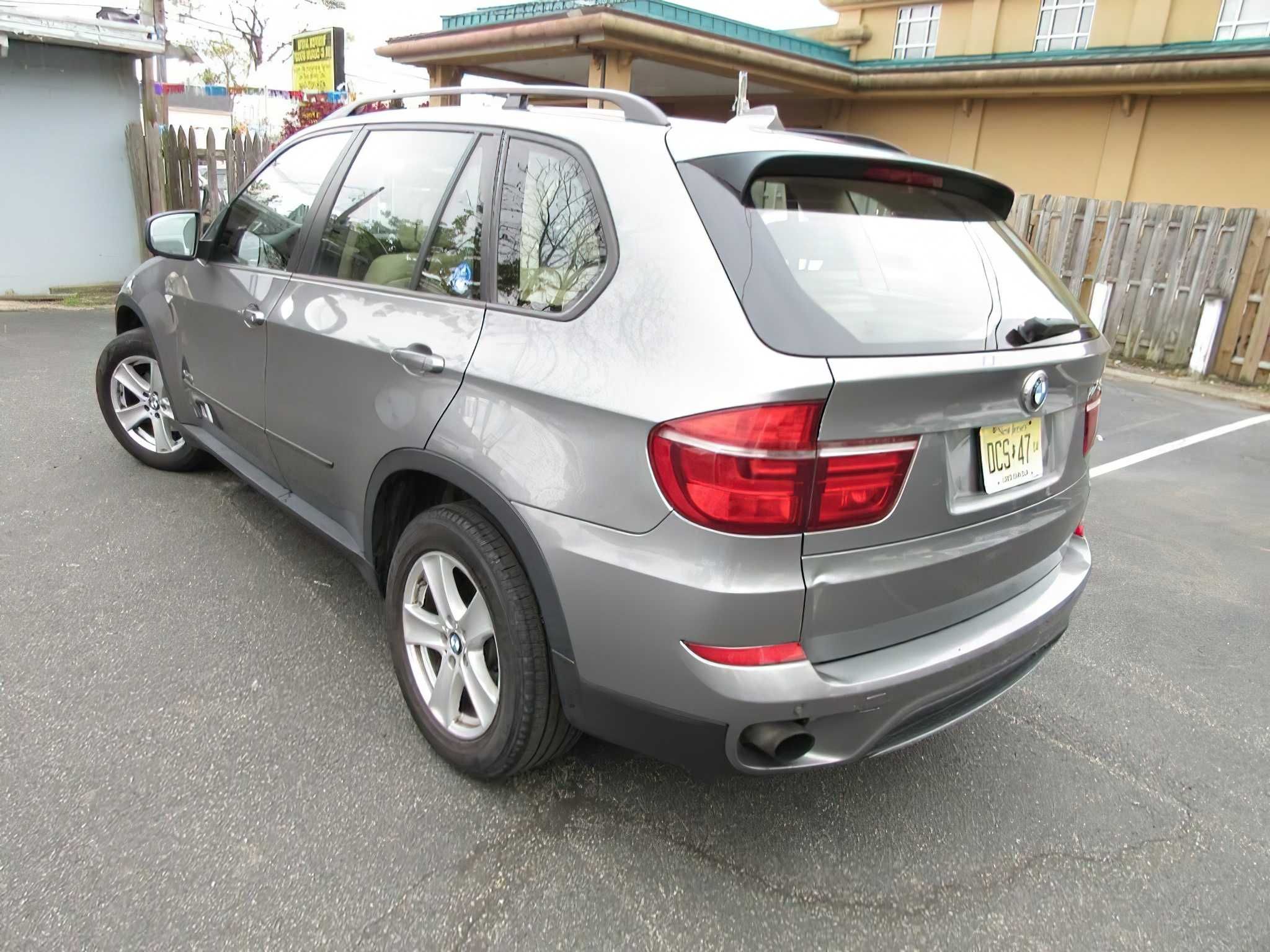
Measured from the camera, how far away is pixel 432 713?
2512 mm

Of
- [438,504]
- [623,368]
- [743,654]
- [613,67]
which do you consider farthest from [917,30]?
[743,654]

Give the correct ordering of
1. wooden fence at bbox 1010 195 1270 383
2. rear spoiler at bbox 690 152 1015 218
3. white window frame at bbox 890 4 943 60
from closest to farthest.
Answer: rear spoiler at bbox 690 152 1015 218 < wooden fence at bbox 1010 195 1270 383 < white window frame at bbox 890 4 943 60

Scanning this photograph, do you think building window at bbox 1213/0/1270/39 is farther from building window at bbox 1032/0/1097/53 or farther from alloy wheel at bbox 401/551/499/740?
alloy wheel at bbox 401/551/499/740

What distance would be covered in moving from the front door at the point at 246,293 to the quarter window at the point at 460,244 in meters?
0.85

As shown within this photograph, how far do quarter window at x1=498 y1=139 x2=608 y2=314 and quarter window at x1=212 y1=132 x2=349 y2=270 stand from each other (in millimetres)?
1128

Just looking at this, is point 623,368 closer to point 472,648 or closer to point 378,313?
point 472,648

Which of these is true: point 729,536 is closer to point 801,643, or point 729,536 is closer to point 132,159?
point 801,643

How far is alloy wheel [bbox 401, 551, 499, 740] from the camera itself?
2.35m

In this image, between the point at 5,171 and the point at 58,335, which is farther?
the point at 5,171

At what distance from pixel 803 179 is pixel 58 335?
8451 millimetres

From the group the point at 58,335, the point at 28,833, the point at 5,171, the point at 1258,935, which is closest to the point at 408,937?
the point at 28,833

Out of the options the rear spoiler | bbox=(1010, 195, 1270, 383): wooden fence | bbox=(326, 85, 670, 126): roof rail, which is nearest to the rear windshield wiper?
the rear spoiler

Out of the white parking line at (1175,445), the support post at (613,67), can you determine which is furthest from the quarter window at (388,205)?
the support post at (613,67)

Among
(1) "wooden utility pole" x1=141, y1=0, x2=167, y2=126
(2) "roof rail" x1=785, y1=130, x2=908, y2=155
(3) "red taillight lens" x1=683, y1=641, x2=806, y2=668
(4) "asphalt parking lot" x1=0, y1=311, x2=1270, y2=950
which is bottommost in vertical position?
(4) "asphalt parking lot" x1=0, y1=311, x2=1270, y2=950
